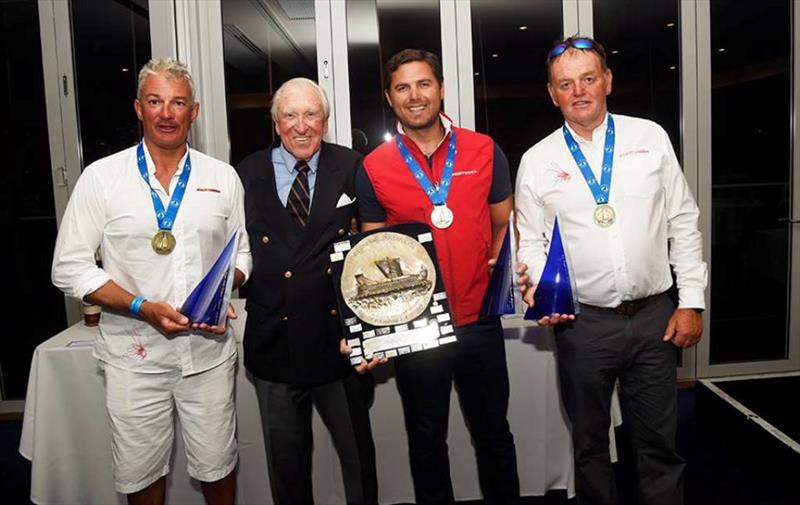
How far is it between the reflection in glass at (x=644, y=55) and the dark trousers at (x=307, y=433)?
9.25 ft

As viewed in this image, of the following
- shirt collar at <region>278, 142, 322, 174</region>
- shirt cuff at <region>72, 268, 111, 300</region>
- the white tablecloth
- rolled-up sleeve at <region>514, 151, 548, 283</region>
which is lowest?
the white tablecloth

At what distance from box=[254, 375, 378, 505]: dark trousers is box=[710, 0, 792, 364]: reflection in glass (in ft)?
9.71

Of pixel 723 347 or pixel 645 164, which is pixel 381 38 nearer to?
pixel 645 164

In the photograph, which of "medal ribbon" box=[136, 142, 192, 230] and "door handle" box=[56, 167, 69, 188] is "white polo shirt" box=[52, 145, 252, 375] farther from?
"door handle" box=[56, 167, 69, 188]

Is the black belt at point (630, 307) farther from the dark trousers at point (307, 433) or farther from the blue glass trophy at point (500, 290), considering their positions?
the dark trousers at point (307, 433)

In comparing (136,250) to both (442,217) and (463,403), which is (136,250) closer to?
(442,217)

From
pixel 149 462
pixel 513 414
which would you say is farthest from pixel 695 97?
pixel 149 462

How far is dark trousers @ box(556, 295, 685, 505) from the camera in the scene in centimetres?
188

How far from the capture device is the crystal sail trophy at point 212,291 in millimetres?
1694

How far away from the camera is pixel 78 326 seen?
8.76 ft

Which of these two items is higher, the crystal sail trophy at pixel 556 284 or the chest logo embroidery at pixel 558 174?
the chest logo embroidery at pixel 558 174

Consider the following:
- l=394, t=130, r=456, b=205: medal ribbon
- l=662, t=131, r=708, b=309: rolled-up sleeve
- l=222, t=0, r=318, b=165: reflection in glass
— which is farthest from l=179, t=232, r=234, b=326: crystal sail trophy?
l=222, t=0, r=318, b=165: reflection in glass

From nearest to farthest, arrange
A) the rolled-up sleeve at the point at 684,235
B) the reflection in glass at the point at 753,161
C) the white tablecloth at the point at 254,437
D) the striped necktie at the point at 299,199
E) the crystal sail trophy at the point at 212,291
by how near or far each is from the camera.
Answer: the crystal sail trophy at the point at 212,291
the striped necktie at the point at 299,199
the rolled-up sleeve at the point at 684,235
the white tablecloth at the point at 254,437
the reflection in glass at the point at 753,161

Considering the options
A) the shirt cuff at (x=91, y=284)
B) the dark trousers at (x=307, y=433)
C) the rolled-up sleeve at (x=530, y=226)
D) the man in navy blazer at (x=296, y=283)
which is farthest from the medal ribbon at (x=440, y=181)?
the shirt cuff at (x=91, y=284)
